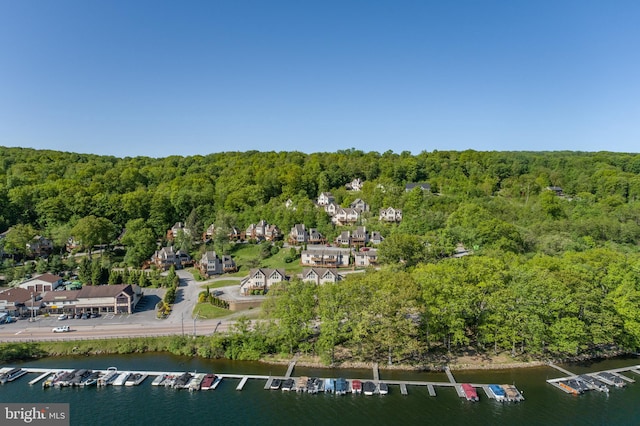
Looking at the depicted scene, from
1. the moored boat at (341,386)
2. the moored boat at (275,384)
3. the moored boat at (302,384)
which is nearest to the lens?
the moored boat at (341,386)

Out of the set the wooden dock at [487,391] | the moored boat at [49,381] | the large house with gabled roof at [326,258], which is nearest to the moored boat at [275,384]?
the wooden dock at [487,391]

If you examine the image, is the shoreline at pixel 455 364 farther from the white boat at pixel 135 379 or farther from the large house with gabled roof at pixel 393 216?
the large house with gabled roof at pixel 393 216

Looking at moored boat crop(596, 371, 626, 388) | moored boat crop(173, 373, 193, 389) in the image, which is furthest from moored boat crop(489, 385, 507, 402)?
moored boat crop(173, 373, 193, 389)

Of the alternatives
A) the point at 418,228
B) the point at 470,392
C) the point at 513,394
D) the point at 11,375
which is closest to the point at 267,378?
the point at 470,392

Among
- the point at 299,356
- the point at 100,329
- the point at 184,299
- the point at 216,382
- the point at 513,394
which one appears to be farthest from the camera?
the point at 184,299

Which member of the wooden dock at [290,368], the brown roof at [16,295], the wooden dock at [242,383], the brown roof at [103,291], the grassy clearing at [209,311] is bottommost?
the wooden dock at [242,383]

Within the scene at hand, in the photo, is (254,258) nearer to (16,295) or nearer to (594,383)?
(16,295)
